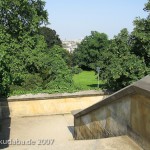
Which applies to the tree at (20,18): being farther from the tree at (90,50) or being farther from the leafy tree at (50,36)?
the tree at (90,50)

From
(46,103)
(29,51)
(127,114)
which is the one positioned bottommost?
(46,103)

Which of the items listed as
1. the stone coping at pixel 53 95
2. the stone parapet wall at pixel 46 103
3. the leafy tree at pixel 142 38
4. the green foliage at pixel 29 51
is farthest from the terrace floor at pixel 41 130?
the leafy tree at pixel 142 38

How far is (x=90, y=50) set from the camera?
54625 mm

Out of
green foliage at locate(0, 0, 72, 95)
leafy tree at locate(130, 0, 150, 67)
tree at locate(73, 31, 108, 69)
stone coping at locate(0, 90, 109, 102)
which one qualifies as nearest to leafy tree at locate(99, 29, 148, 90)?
leafy tree at locate(130, 0, 150, 67)

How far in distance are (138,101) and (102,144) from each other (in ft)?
2.83

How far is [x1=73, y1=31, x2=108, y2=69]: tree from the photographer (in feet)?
179

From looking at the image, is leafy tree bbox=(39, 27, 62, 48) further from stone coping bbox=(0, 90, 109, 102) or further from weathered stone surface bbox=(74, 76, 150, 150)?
→ weathered stone surface bbox=(74, 76, 150, 150)

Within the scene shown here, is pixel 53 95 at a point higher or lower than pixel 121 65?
lower

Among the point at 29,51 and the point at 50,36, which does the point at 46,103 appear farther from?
the point at 50,36

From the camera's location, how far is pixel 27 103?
14.5m

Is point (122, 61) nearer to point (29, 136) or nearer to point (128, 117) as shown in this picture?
point (29, 136)

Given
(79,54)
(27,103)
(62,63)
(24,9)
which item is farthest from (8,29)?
(79,54)

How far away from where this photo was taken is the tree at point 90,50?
2144 inches

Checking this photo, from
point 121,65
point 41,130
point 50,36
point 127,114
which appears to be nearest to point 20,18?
point 121,65
